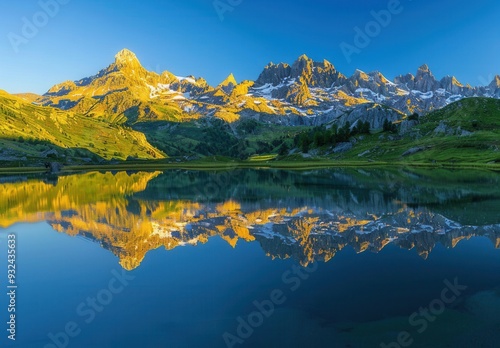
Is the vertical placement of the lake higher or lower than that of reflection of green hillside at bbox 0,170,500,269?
lower

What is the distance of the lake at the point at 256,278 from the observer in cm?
1848

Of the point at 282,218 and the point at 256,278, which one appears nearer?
the point at 256,278

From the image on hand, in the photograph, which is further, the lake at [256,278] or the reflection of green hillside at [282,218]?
the reflection of green hillside at [282,218]

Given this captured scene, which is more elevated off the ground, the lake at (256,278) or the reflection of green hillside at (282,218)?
the reflection of green hillside at (282,218)

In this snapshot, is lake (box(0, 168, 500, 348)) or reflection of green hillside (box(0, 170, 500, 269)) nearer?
lake (box(0, 168, 500, 348))

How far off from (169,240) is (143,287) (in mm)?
12592

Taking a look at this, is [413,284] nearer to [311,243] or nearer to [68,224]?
[311,243]

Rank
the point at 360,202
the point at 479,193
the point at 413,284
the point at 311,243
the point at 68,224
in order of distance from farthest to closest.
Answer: the point at 479,193, the point at 360,202, the point at 68,224, the point at 311,243, the point at 413,284

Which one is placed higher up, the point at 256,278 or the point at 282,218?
the point at 282,218

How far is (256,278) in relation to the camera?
26.5 metres

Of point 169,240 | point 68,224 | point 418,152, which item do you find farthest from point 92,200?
point 418,152

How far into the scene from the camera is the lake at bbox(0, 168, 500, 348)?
60.6 feet

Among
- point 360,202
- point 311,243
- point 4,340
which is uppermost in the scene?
point 360,202

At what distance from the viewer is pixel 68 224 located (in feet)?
155
